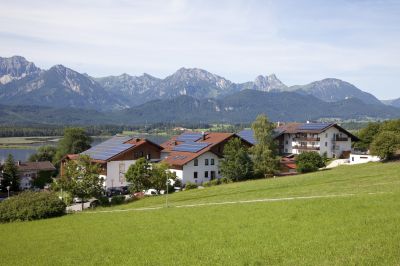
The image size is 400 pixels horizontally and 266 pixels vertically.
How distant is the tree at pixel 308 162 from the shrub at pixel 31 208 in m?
36.0

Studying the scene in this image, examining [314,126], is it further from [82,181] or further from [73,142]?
[73,142]

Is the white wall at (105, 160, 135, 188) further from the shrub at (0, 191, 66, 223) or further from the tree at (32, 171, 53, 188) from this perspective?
the tree at (32, 171, 53, 188)

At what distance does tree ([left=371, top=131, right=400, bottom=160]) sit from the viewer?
5516 cm

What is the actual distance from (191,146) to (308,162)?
19022mm

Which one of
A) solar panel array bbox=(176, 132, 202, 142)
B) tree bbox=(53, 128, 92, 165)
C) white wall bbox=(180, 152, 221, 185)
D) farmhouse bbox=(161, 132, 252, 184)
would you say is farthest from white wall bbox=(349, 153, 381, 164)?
tree bbox=(53, 128, 92, 165)

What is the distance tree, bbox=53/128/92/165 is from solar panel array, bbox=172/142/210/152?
42.7m

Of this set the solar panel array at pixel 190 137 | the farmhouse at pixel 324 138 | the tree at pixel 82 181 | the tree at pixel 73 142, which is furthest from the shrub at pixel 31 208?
the tree at pixel 73 142

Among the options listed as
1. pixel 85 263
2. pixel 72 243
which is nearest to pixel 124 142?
pixel 72 243

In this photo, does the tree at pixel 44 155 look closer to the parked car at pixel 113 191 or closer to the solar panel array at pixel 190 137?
the solar panel array at pixel 190 137

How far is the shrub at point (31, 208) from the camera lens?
1556 inches

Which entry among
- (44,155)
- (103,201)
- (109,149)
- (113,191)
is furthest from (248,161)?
(44,155)

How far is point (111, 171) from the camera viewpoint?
70.8 metres

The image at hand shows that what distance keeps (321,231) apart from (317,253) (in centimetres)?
364

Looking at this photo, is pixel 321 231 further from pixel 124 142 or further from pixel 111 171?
pixel 124 142
